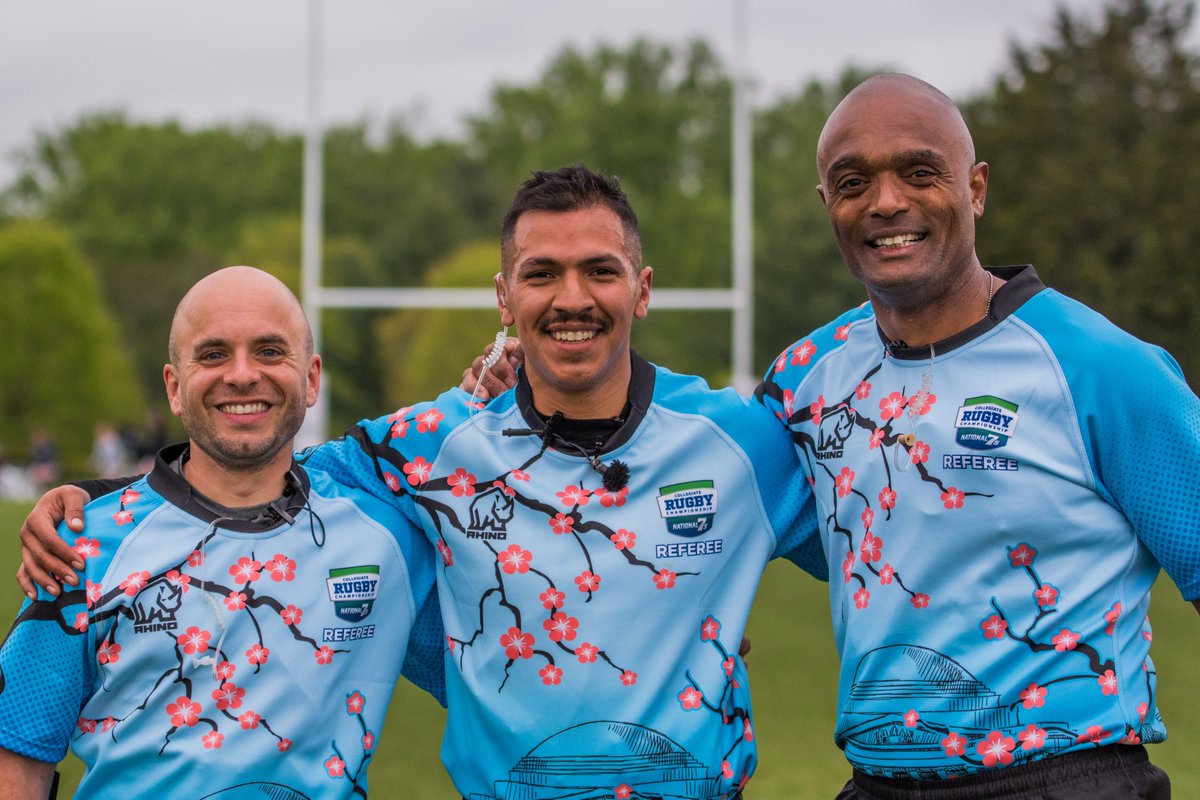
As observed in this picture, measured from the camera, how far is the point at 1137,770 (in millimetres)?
2615

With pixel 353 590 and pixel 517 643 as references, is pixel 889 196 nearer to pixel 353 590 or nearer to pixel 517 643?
pixel 517 643

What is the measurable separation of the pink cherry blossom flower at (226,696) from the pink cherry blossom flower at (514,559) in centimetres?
58

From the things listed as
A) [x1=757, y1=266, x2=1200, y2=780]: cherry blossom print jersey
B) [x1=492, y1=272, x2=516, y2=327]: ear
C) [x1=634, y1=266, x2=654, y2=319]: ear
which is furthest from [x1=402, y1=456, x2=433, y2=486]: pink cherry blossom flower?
[x1=757, y1=266, x2=1200, y2=780]: cherry blossom print jersey

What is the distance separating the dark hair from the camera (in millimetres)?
2961

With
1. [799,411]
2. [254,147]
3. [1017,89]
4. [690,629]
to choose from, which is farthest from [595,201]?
[254,147]

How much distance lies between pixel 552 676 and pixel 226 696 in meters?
0.64

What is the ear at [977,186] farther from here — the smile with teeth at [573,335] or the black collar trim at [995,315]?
the smile with teeth at [573,335]

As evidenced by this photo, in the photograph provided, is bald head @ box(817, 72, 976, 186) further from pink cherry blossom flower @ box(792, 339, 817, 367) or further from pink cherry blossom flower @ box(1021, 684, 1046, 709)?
pink cherry blossom flower @ box(1021, 684, 1046, 709)

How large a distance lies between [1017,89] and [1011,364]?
1075 inches

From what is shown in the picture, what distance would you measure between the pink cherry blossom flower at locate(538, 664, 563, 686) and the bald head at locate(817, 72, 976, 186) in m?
1.11

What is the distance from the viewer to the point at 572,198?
2.96 meters

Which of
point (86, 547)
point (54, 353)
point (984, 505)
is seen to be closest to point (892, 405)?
point (984, 505)

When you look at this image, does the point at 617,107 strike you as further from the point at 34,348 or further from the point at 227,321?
the point at 227,321

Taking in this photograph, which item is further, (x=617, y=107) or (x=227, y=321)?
(x=617, y=107)
